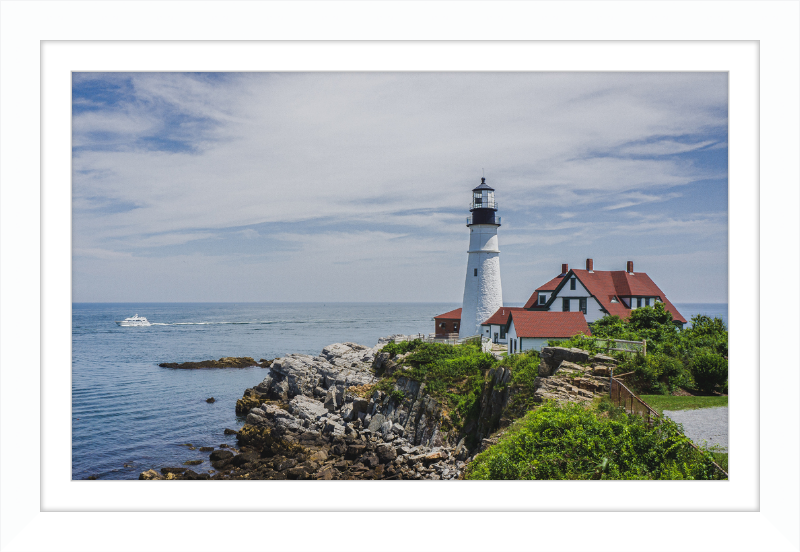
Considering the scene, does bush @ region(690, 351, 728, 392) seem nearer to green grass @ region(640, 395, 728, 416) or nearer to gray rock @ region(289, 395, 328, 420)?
green grass @ region(640, 395, 728, 416)

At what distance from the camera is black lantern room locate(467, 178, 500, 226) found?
51.0ft

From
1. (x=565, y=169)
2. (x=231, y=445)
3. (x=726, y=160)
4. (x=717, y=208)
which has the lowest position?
(x=231, y=445)

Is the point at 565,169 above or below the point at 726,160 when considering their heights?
above

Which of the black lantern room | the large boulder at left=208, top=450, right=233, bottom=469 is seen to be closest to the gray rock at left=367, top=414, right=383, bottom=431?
the large boulder at left=208, top=450, right=233, bottom=469

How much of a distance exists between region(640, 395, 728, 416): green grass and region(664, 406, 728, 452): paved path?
12 centimetres

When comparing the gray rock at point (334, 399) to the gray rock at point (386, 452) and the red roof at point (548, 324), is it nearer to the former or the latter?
the gray rock at point (386, 452)

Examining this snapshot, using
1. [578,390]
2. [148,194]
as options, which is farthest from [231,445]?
[578,390]

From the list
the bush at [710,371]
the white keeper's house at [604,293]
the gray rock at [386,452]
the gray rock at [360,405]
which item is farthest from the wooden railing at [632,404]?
the gray rock at [360,405]
